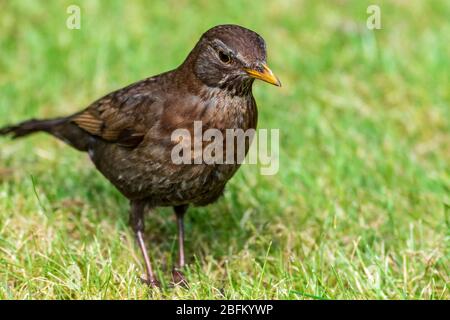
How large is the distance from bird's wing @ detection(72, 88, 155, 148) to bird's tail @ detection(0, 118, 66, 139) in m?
0.37

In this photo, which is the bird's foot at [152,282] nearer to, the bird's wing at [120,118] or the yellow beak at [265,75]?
the bird's wing at [120,118]

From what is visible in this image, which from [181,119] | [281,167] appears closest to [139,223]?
[181,119]

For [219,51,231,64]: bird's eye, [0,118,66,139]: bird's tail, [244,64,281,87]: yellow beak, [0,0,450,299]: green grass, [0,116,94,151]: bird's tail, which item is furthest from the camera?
[0,118,66,139]: bird's tail

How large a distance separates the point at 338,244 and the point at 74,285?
167 cm

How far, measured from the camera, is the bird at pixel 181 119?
462 centimetres

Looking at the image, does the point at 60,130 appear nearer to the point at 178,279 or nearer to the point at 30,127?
the point at 30,127

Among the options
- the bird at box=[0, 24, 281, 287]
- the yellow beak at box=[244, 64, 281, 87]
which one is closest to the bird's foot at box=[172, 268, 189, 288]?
the bird at box=[0, 24, 281, 287]

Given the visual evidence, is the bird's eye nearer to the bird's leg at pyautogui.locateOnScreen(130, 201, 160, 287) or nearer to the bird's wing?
the bird's wing

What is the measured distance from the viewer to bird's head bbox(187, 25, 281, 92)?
14.9ft

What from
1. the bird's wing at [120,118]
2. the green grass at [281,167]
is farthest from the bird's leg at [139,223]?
the bird's wing at [120,118]

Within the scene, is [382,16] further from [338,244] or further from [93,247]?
[93,247]

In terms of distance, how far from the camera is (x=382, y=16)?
8.98 metres

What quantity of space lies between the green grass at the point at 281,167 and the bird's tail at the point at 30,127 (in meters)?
0.31

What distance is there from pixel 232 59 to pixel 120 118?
0.92 meters
